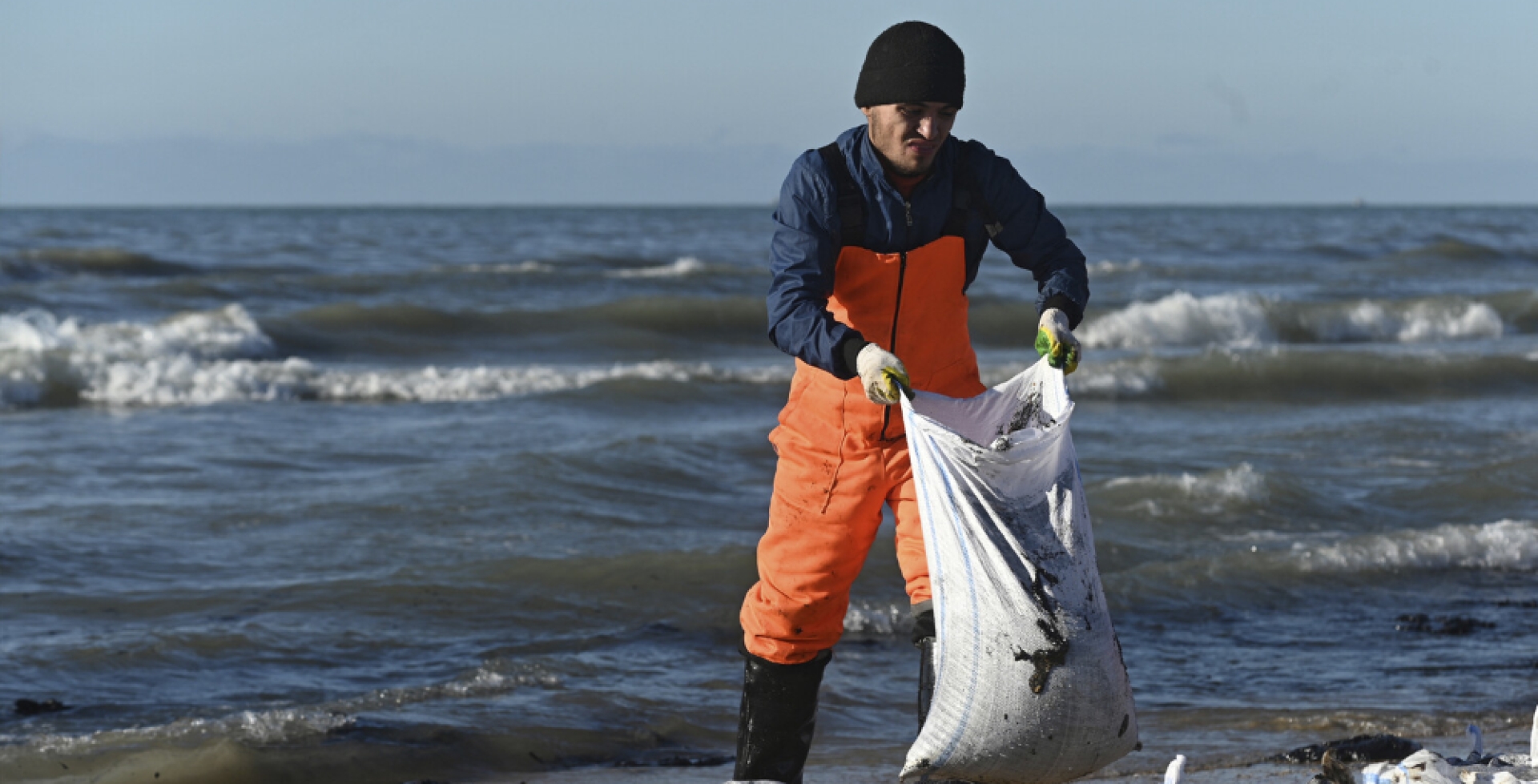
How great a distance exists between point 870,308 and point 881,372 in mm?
328

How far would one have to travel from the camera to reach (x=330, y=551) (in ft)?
21.8

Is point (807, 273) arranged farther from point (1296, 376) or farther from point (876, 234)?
point (1296, 376)

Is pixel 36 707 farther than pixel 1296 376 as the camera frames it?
No

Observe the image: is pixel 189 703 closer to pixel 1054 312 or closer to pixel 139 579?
pixel 139 579

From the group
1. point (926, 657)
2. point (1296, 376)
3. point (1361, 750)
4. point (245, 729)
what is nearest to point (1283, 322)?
point (1296, 376)

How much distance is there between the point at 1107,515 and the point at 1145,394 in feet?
19.1

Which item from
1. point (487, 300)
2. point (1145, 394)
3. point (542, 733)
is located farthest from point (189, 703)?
point (487, 300)

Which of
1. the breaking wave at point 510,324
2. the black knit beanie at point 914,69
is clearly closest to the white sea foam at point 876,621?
the black knit beanie at point 914,69

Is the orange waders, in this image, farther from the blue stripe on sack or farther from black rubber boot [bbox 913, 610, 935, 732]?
the blue stripe on sack

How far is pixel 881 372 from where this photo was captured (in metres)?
2.79

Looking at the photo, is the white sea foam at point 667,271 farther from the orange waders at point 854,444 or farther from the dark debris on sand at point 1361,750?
the orange waders at point 854,444

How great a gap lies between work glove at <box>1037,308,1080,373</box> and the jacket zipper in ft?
0.92

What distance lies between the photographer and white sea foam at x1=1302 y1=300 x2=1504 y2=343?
19141 millimetres

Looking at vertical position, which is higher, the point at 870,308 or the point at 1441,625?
the point at 870,308
